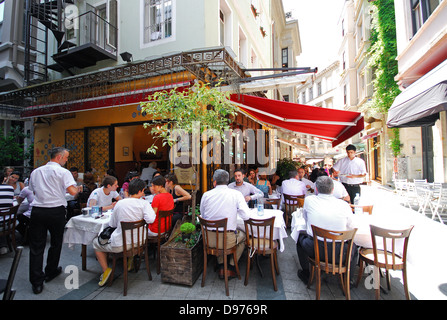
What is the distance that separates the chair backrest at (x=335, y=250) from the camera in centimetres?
250

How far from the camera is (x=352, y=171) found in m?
5.48

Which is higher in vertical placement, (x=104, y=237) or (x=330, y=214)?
(x=330, y=214)

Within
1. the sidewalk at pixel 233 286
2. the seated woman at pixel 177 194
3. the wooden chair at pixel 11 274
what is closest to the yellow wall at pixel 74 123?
the seated woman at pixel 177 194

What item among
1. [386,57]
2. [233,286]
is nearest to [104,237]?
[233,286]

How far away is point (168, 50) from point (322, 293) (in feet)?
21.6

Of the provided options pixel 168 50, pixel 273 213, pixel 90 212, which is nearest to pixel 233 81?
pixel 168 50

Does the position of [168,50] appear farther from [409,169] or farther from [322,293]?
[409,169]

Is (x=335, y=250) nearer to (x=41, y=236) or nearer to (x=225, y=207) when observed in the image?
(x=225, y=207)

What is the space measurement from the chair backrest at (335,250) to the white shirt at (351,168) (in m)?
3.33

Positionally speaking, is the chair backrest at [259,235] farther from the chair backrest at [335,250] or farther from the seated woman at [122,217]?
the seated woman at [122,217]

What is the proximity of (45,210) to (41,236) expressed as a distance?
0.37 meters

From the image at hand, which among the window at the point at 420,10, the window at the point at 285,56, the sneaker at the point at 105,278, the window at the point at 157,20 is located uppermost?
the window at the point at 285,56

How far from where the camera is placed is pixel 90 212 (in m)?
3.70

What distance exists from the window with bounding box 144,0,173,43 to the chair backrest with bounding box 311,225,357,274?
6.47 metres
